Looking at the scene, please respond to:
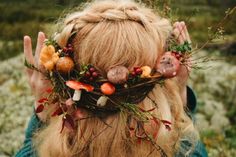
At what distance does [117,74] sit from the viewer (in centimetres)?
202

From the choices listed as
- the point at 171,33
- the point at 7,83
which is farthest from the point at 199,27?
the point at 171,33

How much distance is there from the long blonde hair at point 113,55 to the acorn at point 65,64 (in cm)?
4

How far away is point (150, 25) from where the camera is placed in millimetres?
2139

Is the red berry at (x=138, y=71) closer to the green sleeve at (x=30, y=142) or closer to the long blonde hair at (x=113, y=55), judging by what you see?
the long blonde hair at (x=113, y=55)

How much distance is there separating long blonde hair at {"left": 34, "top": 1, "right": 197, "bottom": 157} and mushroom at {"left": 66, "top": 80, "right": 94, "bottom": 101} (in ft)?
0.23

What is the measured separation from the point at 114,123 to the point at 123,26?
12.8 inches

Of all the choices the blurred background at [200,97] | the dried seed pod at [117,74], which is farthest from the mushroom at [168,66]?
the blurred background at [200,97]

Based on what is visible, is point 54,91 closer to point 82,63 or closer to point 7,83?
point 82,63

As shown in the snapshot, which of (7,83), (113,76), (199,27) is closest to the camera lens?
(113,76)

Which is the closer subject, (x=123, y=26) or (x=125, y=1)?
(x=123, y=26)

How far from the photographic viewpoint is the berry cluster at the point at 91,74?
6.74 feet

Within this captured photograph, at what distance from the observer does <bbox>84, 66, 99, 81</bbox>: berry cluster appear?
6.74 feet

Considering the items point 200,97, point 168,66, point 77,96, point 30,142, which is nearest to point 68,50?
point 77,96

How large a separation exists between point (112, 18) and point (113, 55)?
0.46 feet
